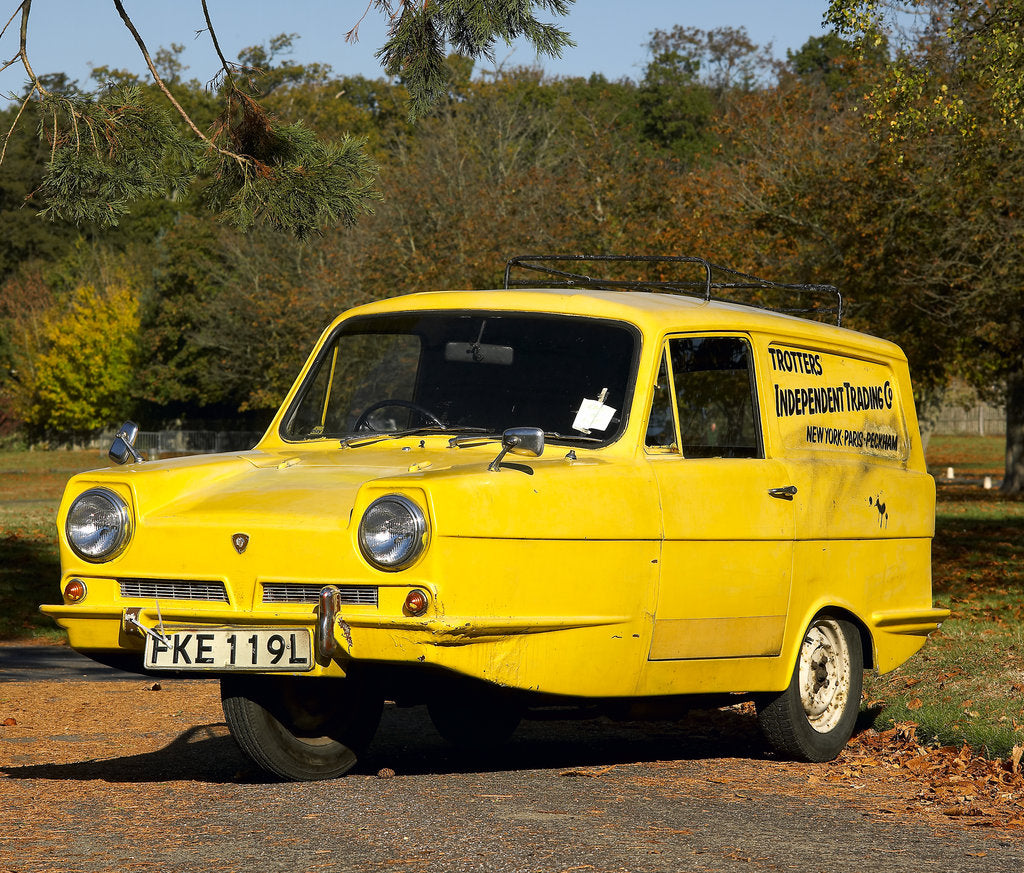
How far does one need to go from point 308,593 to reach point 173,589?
63 centimetres

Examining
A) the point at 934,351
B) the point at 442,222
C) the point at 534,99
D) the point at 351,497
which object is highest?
the point at 534,99

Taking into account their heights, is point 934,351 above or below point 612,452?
above

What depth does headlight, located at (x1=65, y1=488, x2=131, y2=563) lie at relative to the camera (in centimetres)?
607

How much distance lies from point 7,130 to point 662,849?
329 inches

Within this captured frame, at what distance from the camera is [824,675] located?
296 inches

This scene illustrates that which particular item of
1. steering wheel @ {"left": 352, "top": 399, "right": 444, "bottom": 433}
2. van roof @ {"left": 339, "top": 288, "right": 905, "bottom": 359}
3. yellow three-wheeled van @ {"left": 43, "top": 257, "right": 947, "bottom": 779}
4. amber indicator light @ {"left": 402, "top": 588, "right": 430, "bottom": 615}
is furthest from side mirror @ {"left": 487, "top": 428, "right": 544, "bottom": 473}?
steering wheel @ {"left": 352, "top": 399, "right": 444, "bottom": 433}

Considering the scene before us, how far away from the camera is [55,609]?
6129mm

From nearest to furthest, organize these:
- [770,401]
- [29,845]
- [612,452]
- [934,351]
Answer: [29,845] → [612,452] → [770,401] → [934,351]

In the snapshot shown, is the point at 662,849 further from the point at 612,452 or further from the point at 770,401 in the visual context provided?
the point at 770,401

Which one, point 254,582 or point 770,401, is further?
point 770,401

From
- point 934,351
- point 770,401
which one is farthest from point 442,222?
point 770,401

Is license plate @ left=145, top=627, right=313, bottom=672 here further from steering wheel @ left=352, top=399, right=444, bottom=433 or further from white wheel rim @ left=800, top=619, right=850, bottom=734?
white wheel rim @ left=800, top=619, right=850, bottom=734

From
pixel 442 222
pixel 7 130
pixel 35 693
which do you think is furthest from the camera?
pixel 442 222

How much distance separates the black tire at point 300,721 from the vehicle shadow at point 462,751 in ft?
0.59
